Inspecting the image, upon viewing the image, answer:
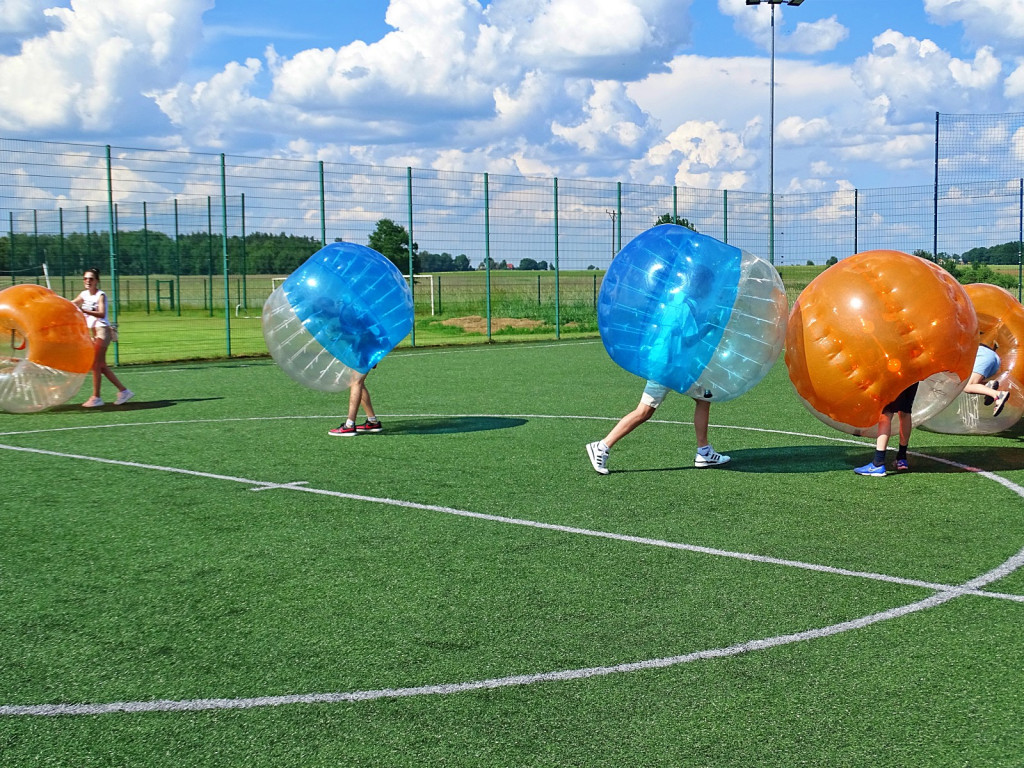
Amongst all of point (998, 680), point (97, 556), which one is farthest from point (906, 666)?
point (97, 556)

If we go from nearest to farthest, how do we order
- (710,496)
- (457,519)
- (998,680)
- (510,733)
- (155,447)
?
(510,733)
(998,680)
(457,519)
(710,496)
(155,447)

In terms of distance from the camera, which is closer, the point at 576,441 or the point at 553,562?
the point at 553,562

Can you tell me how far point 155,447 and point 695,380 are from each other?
527 cm

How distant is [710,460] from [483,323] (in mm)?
20223

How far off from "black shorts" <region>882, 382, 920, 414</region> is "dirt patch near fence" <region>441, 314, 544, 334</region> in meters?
19.4

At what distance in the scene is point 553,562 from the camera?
5.87m

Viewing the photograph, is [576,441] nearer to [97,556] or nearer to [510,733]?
[97,556]

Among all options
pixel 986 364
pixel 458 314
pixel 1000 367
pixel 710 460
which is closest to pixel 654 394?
pixel 710 460

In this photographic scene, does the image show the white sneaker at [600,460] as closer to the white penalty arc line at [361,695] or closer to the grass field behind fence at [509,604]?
the grass field behind fence at [509,604]

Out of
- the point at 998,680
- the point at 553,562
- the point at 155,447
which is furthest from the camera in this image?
the point at 155,447

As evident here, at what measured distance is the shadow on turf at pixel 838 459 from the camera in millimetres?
8484

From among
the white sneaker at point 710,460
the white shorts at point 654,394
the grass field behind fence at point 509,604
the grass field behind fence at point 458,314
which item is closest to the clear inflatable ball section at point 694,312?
the white shorts at point 654,394

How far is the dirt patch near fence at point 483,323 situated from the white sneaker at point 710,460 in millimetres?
18661

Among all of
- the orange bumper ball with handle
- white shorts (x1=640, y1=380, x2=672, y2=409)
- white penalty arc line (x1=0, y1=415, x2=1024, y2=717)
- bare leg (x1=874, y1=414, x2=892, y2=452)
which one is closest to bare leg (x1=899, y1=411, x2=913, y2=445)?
bare leg (x1=874, y1=414, x2=892, y2=452)
